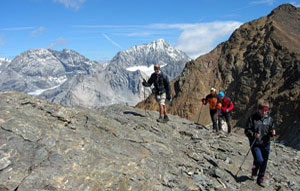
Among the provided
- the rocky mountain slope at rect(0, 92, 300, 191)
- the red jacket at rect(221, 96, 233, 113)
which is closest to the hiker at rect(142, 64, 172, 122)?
the rocky mountain slope at rect(0, 92, 300, 191)

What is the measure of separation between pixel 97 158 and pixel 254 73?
237 ft

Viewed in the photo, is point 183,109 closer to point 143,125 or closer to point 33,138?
point 143,125

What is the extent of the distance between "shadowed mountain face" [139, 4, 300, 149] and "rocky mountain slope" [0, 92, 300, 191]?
136 feet

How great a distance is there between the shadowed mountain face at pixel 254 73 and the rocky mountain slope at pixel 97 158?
41346 mm

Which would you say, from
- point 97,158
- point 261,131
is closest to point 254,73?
point 261,131

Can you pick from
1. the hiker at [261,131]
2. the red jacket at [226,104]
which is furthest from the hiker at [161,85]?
the hiker at [261,131]

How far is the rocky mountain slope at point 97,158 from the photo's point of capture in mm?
6976

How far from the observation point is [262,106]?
8.87m

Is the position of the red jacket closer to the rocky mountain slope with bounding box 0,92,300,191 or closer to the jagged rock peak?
the rocky mountain slope with bounding box 0,92,300,191

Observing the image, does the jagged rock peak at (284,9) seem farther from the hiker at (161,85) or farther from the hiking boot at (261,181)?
the hiking boot at (261,181)

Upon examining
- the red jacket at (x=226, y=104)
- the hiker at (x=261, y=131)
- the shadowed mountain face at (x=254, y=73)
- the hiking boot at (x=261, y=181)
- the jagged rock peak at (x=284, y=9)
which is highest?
the jagged rock peak at (x=284, y=9)

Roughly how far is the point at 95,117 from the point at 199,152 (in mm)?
4666

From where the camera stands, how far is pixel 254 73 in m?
73.0

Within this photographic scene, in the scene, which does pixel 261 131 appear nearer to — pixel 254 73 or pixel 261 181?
pixel 261 181
